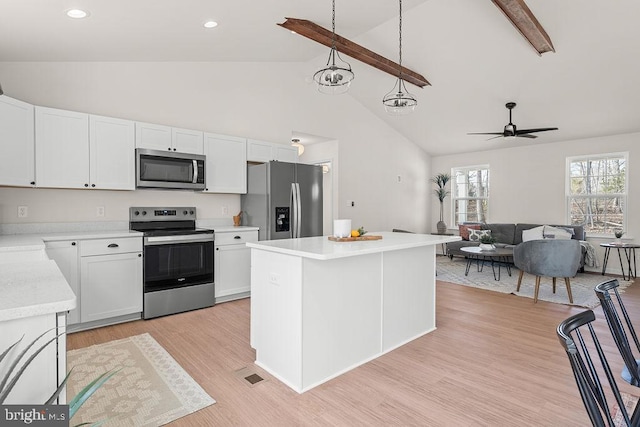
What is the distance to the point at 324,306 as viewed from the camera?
245 cm

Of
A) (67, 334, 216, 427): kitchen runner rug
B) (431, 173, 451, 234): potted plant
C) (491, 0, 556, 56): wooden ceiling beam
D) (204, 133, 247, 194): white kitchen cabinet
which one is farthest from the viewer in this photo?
(431, 173, 451, 234): potted plant

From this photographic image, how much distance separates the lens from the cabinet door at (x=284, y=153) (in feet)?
16.8

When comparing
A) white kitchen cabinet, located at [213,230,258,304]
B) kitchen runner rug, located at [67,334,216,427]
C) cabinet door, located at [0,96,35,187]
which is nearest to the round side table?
white kitchen cabinet, located at [213,230,258,304]

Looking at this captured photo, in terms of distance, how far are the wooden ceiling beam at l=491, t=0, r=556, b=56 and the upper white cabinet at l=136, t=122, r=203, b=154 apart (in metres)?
3.52

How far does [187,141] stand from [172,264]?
1464 mm

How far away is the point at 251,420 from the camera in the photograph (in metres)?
2.00

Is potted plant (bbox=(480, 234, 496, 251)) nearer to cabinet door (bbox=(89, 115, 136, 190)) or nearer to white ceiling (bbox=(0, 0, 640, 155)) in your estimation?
white ceiling (bbox=(0, 0, 640, 155))

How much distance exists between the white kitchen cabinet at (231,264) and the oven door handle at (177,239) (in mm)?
161

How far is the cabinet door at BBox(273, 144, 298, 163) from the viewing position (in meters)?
5.13

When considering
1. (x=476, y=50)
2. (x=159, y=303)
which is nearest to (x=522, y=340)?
(x=159, y=303)

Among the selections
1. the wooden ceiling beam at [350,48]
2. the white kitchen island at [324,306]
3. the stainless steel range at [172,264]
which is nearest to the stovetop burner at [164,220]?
the stainless steel range at [172,264]

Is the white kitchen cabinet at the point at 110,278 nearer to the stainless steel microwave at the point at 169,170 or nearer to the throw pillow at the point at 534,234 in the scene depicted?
the stainless steel microwave at the point at 169,170

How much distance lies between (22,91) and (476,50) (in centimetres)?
536

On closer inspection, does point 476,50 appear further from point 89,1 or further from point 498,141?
point 89,1
